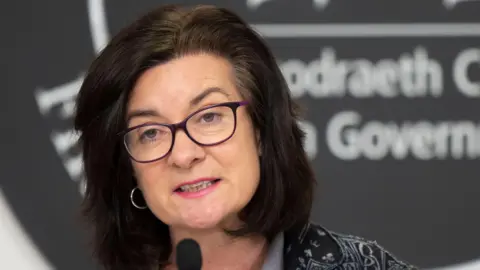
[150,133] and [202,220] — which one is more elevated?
[150,133]

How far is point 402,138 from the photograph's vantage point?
157 cm

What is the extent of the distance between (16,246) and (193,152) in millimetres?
883

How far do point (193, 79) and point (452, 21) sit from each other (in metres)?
0.85

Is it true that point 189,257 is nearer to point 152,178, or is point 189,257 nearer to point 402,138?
point 152,178

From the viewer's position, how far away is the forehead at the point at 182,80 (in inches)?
38.6

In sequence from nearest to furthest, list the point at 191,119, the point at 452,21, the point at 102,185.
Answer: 1. the point at 191,119
2. the point at 102,185
3. the point at 452,21

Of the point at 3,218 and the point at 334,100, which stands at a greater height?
the point at 334,100

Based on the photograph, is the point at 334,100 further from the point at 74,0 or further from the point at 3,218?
the point at 3,218

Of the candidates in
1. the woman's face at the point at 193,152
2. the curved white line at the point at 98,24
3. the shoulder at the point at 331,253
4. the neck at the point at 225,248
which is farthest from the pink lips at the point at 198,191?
the curved white line at the point at 98,24

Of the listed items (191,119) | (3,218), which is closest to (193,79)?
(191,119)

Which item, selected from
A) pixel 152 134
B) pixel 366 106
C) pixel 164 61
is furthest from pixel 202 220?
pixel 366 106

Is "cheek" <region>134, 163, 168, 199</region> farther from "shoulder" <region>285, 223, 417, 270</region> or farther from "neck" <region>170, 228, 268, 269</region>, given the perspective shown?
"shoulder" <region>285, 223, 417, 270</region>

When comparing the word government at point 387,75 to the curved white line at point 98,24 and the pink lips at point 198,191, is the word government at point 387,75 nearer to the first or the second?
the curved white line at point 98,24

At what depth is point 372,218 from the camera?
1597 millimetres
